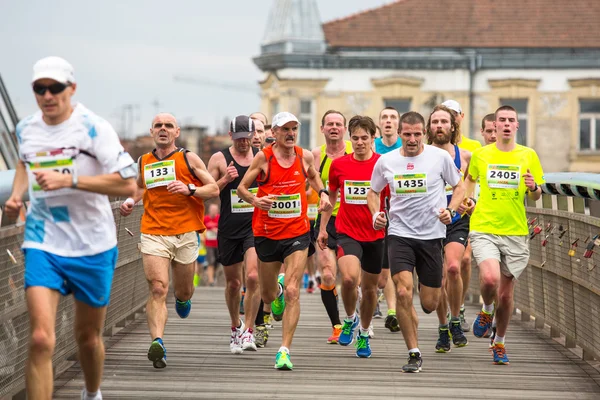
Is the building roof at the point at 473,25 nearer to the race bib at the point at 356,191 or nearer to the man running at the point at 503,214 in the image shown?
the race bib at the point at 356,191

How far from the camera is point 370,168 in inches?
459

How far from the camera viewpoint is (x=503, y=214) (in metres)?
11.3

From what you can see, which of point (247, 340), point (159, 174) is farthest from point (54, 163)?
point (247, 340)

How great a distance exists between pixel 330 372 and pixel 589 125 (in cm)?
4097

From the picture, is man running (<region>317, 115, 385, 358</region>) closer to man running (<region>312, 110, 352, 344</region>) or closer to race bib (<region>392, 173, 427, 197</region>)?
man running (<region>312, 110, 352, 344</region>)

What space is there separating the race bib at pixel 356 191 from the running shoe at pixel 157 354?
2149 millimetres

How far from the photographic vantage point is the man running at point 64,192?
746 centimetres

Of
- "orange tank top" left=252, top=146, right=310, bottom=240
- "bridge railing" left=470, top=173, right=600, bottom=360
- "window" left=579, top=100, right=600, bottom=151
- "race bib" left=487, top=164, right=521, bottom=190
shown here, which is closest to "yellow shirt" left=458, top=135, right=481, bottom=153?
"bridge railing" left=470, top=173, right=600, bottom=360

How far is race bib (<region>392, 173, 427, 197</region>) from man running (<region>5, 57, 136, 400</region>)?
132 inches

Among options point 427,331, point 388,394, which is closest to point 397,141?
point 427,331

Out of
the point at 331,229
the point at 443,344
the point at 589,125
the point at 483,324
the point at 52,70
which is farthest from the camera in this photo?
the point at 589,125

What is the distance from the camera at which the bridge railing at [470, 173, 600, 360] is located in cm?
1046

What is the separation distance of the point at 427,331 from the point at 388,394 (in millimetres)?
4373

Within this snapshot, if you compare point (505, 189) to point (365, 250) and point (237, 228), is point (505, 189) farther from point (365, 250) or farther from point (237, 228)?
point (237, 228)
